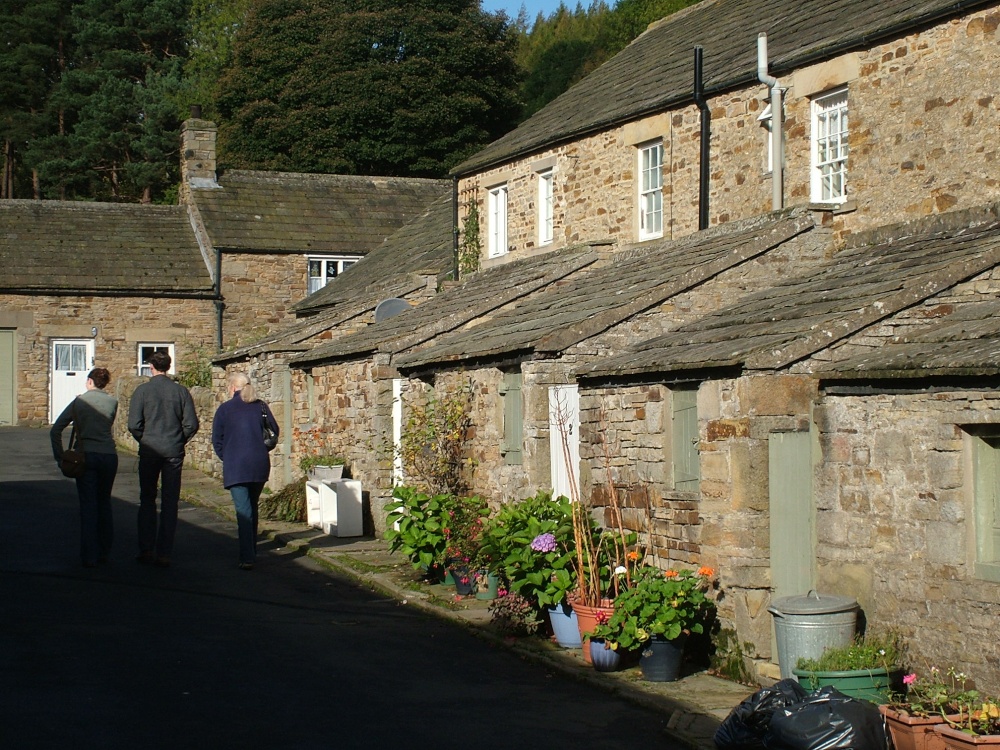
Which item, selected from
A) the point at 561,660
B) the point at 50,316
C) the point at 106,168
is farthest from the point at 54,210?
the point at 561,660

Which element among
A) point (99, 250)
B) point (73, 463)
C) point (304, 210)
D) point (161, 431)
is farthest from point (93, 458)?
point (304, 210)

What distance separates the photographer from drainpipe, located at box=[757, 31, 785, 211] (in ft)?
47.0

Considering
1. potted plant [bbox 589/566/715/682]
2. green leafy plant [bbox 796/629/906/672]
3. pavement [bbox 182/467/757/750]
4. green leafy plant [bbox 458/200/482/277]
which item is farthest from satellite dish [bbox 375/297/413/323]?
green leafy plant [bbox 796/629/906/672]

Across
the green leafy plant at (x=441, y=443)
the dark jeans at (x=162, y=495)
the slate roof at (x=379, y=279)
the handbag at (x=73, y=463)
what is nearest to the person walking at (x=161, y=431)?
the dark jeans at (x=162, y=495)

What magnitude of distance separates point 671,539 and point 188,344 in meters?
26.0

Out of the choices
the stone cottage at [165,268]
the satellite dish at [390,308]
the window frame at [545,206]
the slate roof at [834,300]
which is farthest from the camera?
the stone cottage at [165,268]

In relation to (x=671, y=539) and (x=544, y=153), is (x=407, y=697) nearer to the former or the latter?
(x=671, y=539)

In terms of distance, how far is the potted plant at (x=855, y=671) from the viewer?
24.7 feet

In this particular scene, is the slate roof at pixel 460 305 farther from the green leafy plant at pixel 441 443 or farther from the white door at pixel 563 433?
the white door at pixel 563 433

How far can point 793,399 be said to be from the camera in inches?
355

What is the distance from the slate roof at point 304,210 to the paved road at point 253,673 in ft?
72.5

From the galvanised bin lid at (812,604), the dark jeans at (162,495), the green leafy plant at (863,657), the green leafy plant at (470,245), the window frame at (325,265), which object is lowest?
the green leafy plant at (863,657)

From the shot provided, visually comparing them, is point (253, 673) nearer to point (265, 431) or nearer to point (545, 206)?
point (265, 431)

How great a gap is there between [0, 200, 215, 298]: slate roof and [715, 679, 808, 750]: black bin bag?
29.1 metres
